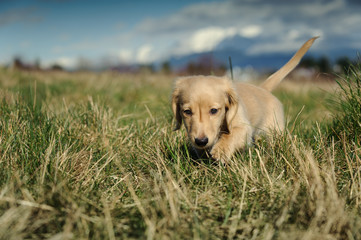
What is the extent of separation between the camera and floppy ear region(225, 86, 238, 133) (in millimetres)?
2557

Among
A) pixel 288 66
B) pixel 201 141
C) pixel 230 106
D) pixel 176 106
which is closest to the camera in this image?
pixel 201 141

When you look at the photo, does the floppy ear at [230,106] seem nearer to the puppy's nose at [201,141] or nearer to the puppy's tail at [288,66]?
the puppy's nose at [201,141]

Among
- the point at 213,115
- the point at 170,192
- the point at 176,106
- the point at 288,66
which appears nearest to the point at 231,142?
the point at 213,115

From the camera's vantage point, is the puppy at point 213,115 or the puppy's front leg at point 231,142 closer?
the puppy at point 213,115

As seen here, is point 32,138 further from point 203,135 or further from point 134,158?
point 203,135

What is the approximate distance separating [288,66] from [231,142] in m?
1.34

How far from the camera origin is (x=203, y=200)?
1723 mm

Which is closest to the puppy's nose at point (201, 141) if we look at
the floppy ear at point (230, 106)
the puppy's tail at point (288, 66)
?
the floppy ear at point (230, 106)

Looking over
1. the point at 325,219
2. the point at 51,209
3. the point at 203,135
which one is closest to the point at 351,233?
the point at 325,219

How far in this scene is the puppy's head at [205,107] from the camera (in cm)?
228

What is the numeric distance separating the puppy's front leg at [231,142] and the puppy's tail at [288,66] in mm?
1108

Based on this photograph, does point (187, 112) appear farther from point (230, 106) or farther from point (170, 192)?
point (170, 192)

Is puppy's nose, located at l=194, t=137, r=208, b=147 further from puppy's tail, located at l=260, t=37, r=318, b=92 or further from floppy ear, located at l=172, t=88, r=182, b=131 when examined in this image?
puppy's tail, located at l=260, t=37, r=318, b=92

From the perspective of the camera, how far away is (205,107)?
7.93ft
